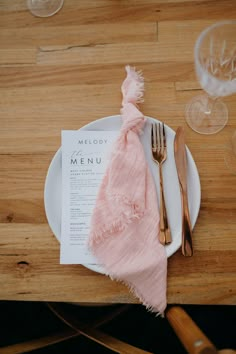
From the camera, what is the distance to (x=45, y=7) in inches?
26.4

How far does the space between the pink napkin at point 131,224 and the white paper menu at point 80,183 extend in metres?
0.02

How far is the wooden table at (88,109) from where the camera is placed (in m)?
0.52

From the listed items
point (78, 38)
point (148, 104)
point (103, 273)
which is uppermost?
point (78, 38)

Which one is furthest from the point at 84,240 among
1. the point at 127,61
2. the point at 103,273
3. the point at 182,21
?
the point at 182,21

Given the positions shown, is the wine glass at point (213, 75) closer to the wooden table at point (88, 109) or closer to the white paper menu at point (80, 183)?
the wooden table at point (88, 109)

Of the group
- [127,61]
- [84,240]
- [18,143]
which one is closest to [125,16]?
[127,61]

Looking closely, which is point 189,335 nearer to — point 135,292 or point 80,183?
point 135,292

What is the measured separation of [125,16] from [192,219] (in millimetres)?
420

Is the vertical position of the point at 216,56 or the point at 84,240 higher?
the point at 216,56

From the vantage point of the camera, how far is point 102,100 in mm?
614

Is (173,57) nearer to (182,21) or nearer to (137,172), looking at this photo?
(182,21)

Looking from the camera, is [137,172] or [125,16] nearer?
[137,172]

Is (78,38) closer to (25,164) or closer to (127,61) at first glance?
(127,61)

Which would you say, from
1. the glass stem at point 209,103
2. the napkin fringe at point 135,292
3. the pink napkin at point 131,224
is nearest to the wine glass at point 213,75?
the glass stem at point 209,103
